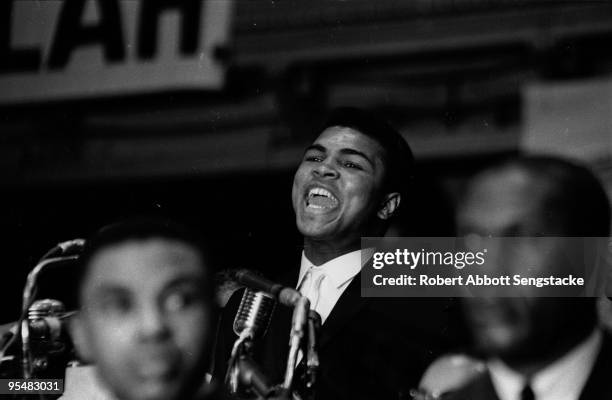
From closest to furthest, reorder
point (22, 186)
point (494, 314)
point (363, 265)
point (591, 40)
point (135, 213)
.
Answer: point (494, 314), point (363, 265), point (591, 40), point (135, 213), point (22, 186)

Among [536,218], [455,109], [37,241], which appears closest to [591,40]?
[455,109]

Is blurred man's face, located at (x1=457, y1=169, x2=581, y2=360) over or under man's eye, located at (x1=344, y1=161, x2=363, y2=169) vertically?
under

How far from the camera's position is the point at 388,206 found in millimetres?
2838

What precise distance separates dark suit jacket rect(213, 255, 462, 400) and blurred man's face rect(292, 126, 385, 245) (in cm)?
18

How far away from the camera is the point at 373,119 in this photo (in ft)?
9.48

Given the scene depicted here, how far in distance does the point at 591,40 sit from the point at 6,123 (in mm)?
2119

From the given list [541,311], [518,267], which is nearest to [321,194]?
[518,267]

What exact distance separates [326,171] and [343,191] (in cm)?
8

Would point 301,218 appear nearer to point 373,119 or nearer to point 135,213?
point 373,119

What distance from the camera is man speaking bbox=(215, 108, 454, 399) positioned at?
260cm

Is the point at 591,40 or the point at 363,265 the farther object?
the point at 591,40

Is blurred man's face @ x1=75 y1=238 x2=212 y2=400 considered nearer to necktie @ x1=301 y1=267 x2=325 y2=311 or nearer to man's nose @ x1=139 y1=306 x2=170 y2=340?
man's nose @ x1=139 y1=306 x2=170 y2=340

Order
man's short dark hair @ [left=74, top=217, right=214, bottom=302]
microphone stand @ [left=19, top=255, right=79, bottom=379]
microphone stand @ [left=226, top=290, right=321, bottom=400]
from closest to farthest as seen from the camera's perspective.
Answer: microphone stand @ [left=226, top=290, right=321, bottom=400] → man's short dark hair @ [left=74, top=217, right=214, bottom=302] → microphone stand @ [left=19, top=255, right=79, bottom=379]

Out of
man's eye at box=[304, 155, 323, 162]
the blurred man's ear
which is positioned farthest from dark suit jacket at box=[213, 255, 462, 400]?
the blurred man's ear
